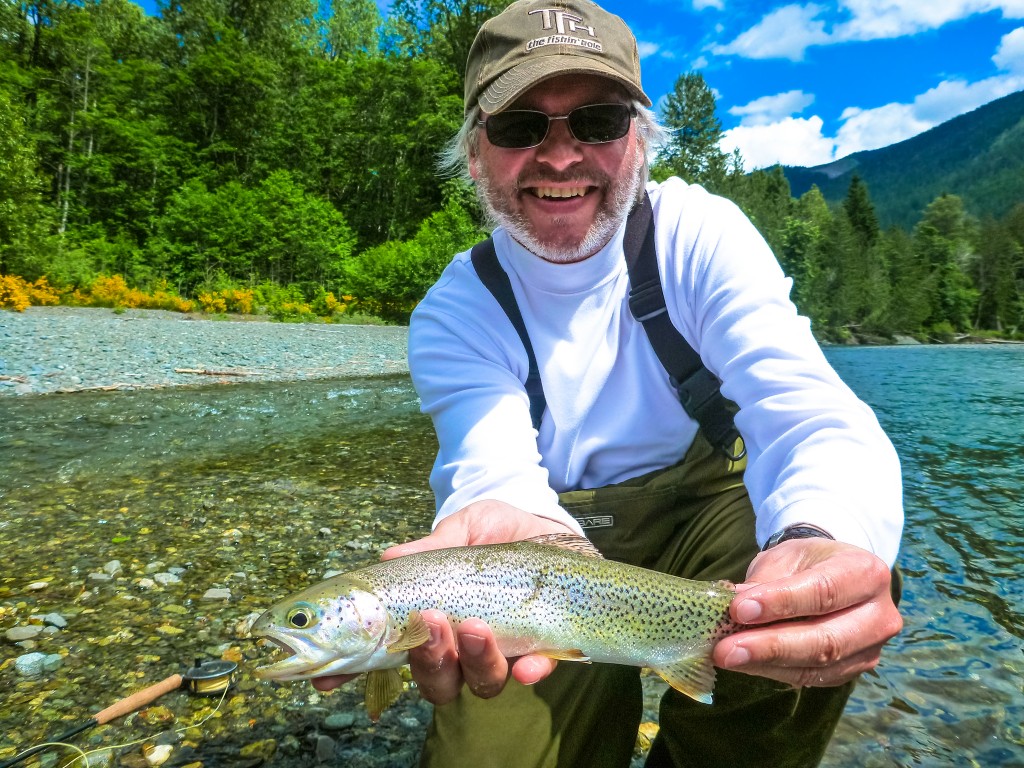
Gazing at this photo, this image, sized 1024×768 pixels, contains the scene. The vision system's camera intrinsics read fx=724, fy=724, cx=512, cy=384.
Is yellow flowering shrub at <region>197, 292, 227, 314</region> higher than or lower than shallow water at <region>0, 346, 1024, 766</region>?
higher

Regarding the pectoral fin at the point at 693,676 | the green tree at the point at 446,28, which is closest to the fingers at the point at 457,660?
the pectoral fin at the point at 693,676

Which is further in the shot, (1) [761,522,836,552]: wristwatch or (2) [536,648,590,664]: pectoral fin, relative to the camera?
(2) [536,648,590,664]: pectoral fin

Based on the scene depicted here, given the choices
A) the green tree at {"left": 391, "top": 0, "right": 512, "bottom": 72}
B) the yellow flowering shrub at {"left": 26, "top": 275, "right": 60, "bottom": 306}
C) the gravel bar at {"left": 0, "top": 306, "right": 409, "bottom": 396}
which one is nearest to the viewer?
the gravel bar at {"left": 0, "top": 306, "right": 409, "bottom": 396}

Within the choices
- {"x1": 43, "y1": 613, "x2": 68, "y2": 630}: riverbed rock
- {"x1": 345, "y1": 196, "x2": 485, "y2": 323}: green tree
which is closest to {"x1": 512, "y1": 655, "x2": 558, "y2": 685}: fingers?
{"x1": 43, "y1": 613, "x2": 68, "y2": 630}: riverbed rock

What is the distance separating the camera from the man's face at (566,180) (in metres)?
2.86

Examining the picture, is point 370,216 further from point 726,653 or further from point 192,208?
point 726,653

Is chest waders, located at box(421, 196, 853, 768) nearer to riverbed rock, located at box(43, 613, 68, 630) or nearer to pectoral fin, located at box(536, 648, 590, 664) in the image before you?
pectoral fin, located at box(536, 648, 590, 664)

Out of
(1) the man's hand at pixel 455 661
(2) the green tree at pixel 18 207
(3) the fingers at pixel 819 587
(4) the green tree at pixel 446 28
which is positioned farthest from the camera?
(4) the green tree at pixel 446 28

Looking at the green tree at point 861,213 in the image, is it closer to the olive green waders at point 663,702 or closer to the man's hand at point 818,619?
the olive green waders at point 663,702

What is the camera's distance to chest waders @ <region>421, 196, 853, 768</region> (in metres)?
2.14

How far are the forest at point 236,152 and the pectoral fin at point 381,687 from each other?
80.3ft

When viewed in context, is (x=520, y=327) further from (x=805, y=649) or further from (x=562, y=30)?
(x=805, y=649)

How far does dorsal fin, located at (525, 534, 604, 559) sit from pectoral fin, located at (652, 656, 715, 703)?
39 centimetres

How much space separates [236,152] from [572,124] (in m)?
39.1
